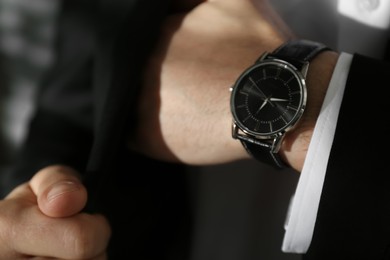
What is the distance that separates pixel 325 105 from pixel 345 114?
0.9 inches

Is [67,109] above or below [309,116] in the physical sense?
below

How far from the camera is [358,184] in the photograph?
1.21 ft

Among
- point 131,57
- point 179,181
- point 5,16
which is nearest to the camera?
point 131,57

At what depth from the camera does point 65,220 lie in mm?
425

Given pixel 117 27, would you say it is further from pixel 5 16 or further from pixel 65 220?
pixel 5 16

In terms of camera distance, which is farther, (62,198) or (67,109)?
(67,109)

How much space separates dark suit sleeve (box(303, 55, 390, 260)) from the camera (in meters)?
0.36

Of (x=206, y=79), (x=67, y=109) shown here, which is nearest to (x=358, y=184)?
(x=206, y=79)

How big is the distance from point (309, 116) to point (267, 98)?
1.5 inches

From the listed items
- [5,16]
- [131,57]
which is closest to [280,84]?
[131,57]

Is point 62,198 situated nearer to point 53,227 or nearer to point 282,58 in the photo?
point 53,227

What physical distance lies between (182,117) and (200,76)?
1.7 inches

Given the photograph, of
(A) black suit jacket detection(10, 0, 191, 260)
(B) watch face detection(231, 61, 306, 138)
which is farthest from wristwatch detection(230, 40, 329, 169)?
(A) black suit jacket detection(10, 0, 191, 260)

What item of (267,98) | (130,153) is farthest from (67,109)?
(267,98)
